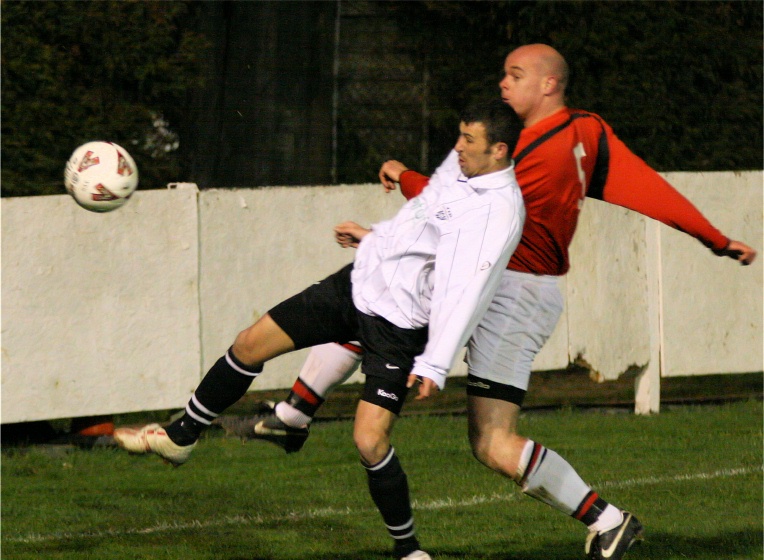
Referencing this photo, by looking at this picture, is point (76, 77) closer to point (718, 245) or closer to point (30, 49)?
point (30, 49)

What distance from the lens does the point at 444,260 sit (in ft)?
18.1

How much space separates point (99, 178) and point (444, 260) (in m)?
2.15

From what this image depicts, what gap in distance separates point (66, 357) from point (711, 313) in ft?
17.2

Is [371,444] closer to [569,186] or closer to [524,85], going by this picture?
[569,186]

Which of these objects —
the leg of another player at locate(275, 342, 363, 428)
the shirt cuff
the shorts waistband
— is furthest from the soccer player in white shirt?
the shorts waistband

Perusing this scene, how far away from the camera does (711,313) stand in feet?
36.1

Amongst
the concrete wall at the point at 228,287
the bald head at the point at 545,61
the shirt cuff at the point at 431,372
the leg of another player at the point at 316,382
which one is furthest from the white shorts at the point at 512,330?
the concrete wall at the point at 228,287

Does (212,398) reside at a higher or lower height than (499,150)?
lower

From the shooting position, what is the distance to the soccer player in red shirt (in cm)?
579

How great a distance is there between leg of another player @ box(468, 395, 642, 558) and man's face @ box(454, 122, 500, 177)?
39.7 inches

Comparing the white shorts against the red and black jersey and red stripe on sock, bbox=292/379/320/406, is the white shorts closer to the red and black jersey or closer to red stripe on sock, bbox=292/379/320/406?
the red and black jersey

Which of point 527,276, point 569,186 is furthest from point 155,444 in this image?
point 569,186

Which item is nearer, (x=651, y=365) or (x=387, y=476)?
(x=387, y=476)

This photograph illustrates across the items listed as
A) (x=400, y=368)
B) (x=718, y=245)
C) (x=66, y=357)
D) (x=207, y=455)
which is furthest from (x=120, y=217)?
(x=718, y=245)
